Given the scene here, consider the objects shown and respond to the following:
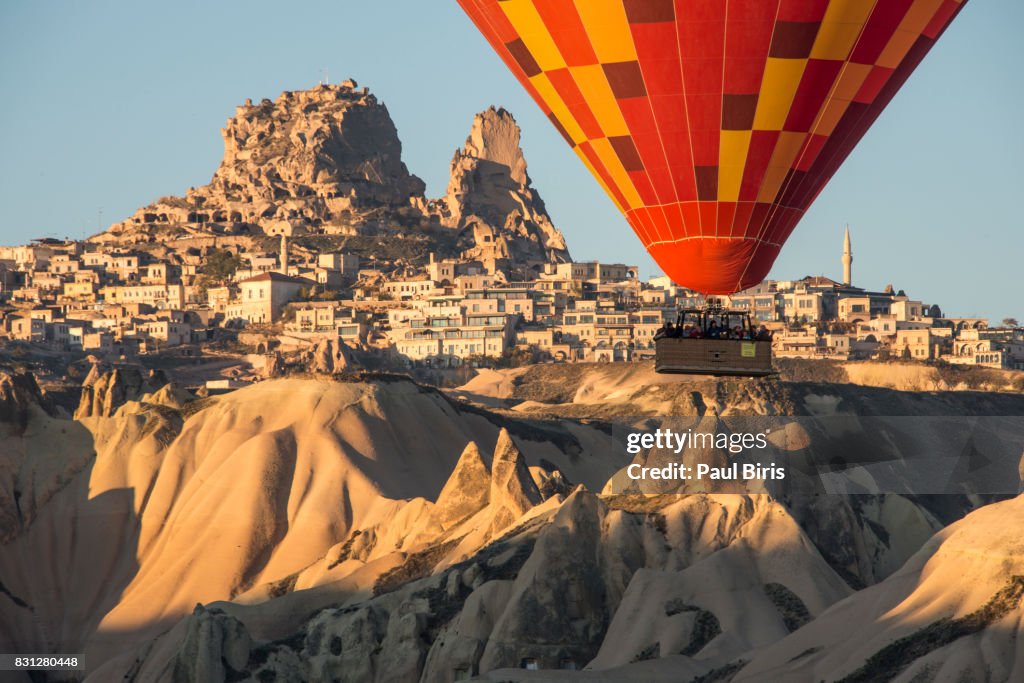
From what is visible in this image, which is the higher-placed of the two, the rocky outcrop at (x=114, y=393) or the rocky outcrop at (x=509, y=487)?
the rocky outcrop at (x=114, y=393)

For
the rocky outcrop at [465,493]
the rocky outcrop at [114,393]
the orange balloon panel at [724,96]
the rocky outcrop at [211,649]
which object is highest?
the orange balloon panel at [724,96]

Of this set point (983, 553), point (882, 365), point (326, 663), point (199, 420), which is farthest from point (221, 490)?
point (882, 365)

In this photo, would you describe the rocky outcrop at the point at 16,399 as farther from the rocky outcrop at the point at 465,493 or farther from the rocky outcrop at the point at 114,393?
the rocky outcrop at the point at 465,493

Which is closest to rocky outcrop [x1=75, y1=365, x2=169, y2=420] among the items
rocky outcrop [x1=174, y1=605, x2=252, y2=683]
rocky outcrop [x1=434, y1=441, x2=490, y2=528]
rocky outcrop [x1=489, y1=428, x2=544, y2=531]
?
rocky outcrop [x1=434, y1=441, x2=490, y2=528]

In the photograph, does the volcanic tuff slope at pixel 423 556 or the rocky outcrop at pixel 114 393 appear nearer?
the volcanic tuff slope at pixel 423 556

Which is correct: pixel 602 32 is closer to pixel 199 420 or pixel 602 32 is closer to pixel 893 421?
pixel 199 420

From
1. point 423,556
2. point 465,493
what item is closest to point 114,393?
point 465,493

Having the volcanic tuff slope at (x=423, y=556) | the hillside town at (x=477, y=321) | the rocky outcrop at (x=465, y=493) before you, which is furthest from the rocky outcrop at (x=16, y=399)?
the hillside town at (x=477, y=321)

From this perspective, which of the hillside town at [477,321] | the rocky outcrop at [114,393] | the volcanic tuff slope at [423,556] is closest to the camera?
the volcanic tuff slope at [423,556]
